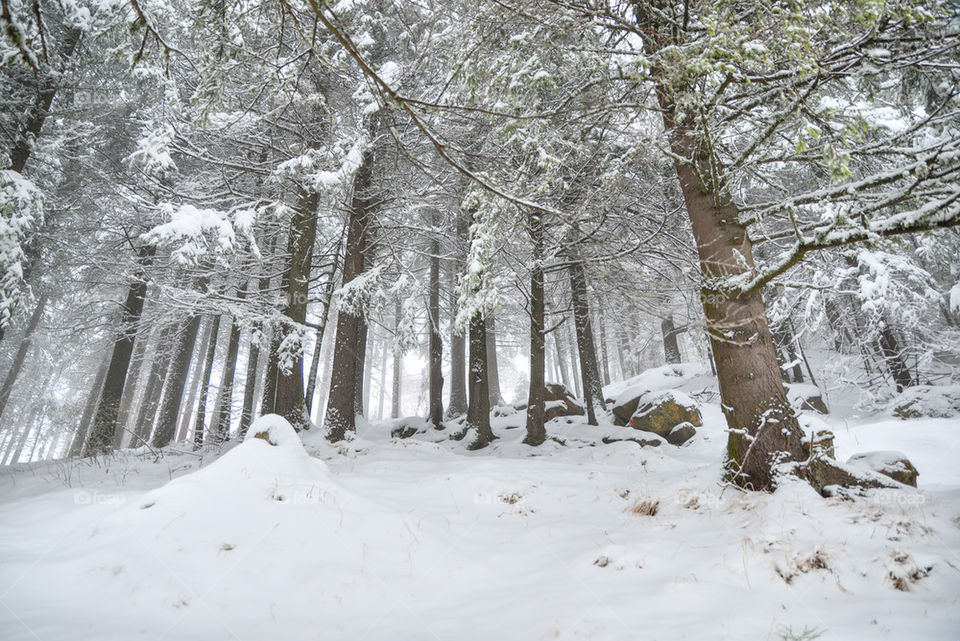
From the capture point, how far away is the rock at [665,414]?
33.9 feet

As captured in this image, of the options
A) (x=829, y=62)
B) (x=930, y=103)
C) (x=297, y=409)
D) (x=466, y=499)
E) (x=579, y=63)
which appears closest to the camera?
(x=829, y=62)

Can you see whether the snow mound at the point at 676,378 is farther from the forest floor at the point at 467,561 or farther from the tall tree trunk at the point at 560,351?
the forest floor at the point at 467,561

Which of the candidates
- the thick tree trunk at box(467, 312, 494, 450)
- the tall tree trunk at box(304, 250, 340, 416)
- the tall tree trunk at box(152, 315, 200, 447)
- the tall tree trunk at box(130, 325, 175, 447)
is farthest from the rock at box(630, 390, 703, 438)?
the tall tree trunk at box(130, 325, 175, 447)

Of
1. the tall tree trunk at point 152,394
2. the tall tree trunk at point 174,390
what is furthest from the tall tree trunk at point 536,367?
the tall tree trunk at point 152,394

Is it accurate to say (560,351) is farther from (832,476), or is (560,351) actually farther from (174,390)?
(832,476)

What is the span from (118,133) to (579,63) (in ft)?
41.1

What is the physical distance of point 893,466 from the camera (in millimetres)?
4309

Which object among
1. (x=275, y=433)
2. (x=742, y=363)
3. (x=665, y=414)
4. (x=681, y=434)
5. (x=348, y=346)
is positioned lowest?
(x=681, y=434)

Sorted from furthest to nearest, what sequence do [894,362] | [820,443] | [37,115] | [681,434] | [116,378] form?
1. [894,362]
2. [116,378]
3. [681,434]
4. [37,115]
5. [820,443]

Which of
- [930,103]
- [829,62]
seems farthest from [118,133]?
[930,103]

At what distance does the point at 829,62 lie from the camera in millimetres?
3357

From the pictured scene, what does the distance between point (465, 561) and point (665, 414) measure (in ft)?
28.7

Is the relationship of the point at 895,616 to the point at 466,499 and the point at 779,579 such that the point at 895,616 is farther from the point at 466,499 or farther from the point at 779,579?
the point at 466,499

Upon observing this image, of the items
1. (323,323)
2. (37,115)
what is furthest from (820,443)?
(37,115)
